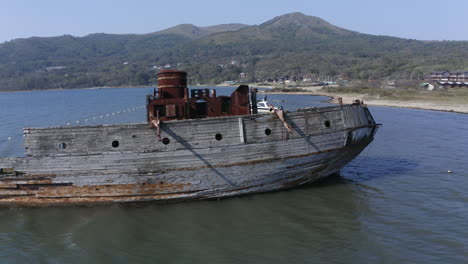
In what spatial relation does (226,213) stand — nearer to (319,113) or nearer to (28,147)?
(319,113)

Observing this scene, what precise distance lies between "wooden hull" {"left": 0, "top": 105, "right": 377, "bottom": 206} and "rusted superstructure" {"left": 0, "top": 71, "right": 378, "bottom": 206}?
0.14 feet

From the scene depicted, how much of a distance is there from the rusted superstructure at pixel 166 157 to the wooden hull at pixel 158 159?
0.04 meters

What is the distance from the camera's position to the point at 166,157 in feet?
49.8

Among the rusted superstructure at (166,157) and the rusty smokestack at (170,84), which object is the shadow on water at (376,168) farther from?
the rusty smokestack at (170,84)

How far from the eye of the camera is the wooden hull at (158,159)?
15.2 m

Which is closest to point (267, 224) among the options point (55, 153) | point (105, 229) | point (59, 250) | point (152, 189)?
point (152, 189)

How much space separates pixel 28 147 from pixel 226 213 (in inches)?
368

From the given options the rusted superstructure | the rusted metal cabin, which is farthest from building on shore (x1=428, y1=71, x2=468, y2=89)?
the rusted superstructure

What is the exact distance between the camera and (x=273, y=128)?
15.6 metres

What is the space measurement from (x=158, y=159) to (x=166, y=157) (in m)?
0.37

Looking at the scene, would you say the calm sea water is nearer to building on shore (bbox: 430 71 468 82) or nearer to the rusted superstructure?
the rusted superstructure

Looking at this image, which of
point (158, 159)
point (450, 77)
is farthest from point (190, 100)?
point (450, 77)

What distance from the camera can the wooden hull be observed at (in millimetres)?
15172

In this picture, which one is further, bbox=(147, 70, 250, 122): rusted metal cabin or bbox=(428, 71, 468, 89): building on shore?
bbox=(428, 71, 468, 89): building on shore
